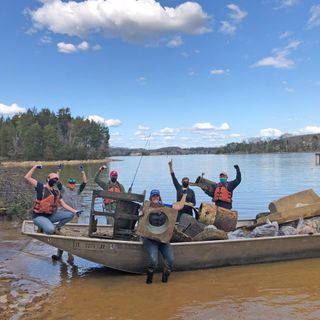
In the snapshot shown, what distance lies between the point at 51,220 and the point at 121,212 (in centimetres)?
160

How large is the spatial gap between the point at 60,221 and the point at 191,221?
279 centimetres

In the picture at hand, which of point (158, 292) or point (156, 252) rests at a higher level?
point (156, 252)

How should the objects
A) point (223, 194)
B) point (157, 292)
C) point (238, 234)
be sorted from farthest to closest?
point (223, 194) → point (238, 234) → point (157, 292)

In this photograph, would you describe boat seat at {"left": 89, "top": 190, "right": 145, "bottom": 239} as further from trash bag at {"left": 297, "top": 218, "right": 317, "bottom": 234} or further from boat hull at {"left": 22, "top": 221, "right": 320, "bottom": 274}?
trash bag at {"left": 297, "top": 218, "right": 317, "bottom": 234}

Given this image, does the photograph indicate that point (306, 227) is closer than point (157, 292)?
No

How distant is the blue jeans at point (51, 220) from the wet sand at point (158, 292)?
3.13 feet

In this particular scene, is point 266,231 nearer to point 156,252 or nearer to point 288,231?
point 288,231

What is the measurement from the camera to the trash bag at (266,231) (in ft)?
30.1

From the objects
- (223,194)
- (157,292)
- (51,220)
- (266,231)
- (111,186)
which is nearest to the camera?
(157,292)

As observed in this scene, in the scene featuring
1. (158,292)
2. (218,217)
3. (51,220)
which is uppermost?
(51,220)

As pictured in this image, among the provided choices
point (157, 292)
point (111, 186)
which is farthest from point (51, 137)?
point (157, 292)

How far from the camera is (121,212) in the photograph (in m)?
7.99

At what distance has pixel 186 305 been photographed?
6.75m

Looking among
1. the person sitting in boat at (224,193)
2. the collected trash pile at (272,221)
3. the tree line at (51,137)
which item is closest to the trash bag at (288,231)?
the collected trash pile at (272,221)
